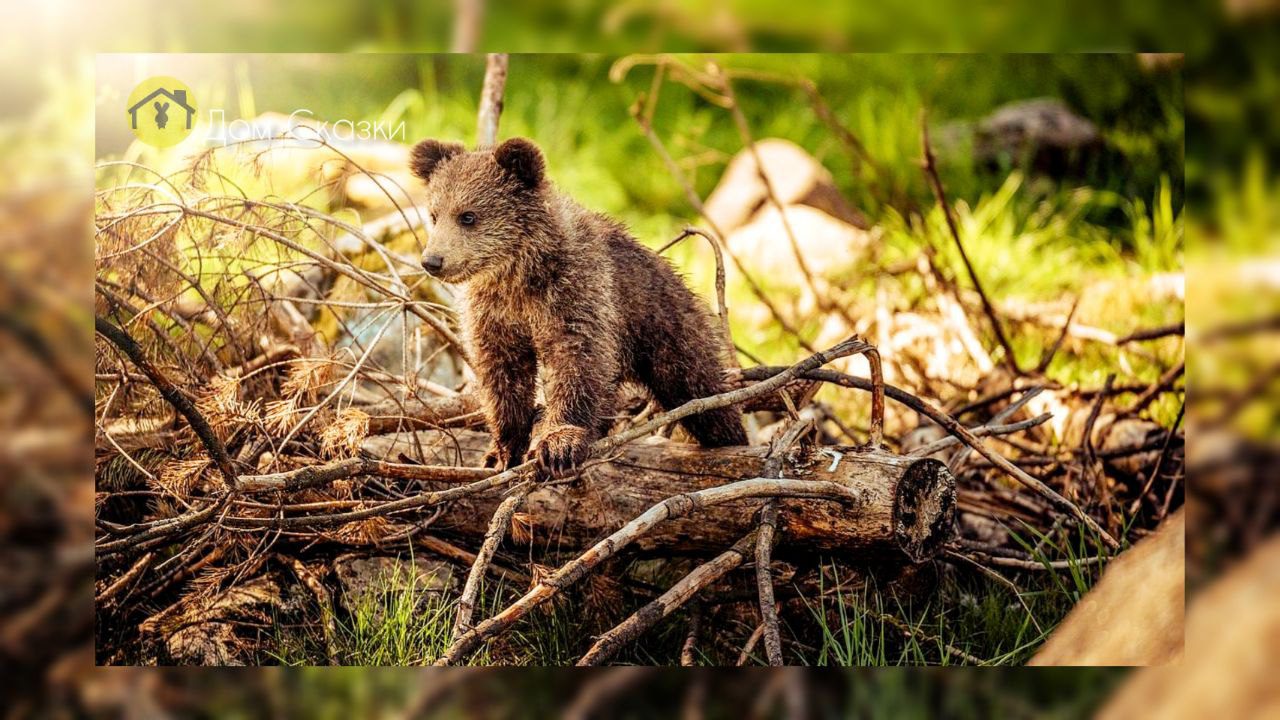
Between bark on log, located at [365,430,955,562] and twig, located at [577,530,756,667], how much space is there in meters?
0.09

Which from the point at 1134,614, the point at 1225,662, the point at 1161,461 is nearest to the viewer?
the point at 1225,662

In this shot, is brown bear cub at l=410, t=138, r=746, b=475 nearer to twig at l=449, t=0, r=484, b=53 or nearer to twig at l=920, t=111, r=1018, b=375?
twig at l=449, t=0, r=484, b=53

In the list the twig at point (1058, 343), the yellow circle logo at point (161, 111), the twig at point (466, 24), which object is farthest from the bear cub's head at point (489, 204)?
the twig at point (1058, 343)

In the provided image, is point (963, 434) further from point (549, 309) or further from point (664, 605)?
point (549, 309)

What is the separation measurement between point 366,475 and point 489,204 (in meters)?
0.55

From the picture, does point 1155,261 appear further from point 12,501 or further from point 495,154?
point 12,501

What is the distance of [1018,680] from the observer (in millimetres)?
1919

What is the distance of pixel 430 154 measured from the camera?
2.12m

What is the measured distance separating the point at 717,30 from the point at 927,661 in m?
1.18

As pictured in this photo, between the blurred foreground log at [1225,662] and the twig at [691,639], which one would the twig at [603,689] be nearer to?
the twig at [691,639]

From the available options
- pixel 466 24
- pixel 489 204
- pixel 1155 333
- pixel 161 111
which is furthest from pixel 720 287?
pixel 161 111

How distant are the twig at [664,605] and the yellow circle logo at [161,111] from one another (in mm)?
1205

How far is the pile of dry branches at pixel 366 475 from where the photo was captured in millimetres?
1961

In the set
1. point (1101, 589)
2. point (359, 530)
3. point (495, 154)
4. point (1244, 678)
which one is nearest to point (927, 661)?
point (1101, 589)
